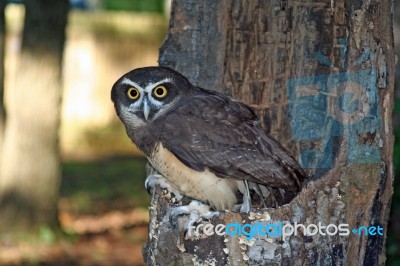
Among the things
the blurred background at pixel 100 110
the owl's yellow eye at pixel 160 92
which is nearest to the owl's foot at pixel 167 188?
the owl's yellow eye at pixel 160 92

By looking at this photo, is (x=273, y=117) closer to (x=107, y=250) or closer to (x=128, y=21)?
(x=107, y=250)

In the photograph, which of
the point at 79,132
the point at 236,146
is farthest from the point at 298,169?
the point at 79,132

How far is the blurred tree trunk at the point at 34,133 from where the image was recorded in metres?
9.12

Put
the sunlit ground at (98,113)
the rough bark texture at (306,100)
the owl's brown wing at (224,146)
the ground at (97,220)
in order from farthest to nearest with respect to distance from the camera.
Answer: the sunlit ground at (98,113) < the ground at (97,220) < the owl's brown wing at (224,146) < the rough bark texture at (306,100)

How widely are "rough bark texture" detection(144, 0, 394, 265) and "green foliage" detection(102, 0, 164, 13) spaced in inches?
542

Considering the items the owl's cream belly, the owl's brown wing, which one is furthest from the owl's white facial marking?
the owl's cream belly

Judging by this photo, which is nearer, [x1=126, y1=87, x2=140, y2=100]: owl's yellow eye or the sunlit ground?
[x1=126, y1=87, x2=140, y2=100]: owl's yellow eye

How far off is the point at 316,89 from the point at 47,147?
5.12 m

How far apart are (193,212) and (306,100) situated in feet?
4.07

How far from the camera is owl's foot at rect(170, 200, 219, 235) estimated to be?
4039 mm

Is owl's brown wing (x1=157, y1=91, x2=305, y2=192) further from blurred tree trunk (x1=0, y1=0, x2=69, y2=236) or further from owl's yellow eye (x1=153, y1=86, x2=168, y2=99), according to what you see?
blurred tree trunk (x1=0, y1=0, x2=69, y2=236)

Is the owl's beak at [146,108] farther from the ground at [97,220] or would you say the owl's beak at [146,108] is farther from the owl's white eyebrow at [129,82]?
the ground at [97,220]

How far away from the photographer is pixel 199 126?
4.33 meters

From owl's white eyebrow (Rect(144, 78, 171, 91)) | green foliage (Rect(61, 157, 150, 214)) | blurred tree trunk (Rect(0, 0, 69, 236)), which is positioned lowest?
green foliage (Rect(61, 157, 150, 214))
